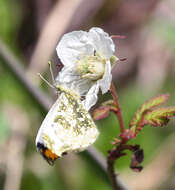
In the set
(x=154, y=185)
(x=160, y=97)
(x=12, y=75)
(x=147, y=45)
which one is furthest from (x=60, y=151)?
(x=147, y=45)

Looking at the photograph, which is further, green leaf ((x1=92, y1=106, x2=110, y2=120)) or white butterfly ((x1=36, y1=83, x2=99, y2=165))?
green leaf ((x1=92, y1=106, x2=110, y2=120))

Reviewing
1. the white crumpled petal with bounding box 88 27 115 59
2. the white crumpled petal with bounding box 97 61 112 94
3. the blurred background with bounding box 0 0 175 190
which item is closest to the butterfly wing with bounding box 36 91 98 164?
the white crumpled petal with bounding box 97 61 112 94

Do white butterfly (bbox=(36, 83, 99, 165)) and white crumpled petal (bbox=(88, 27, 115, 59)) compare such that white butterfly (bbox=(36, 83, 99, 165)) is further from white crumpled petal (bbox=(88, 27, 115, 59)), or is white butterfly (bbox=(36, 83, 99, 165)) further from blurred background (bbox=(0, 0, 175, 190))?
blurred background (bbox=(0, 0, 175, 190))

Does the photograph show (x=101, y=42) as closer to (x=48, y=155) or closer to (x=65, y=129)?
(x=65, y=129)

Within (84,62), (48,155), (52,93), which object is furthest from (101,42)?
(52,93)

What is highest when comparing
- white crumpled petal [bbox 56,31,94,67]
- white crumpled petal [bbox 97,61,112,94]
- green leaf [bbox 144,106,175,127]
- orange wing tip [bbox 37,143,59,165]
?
white crumpled petal [bbox 56,31,94,67]

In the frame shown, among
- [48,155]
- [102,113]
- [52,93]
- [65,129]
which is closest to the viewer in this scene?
[48,155]

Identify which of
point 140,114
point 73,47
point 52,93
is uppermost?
point 73,47
